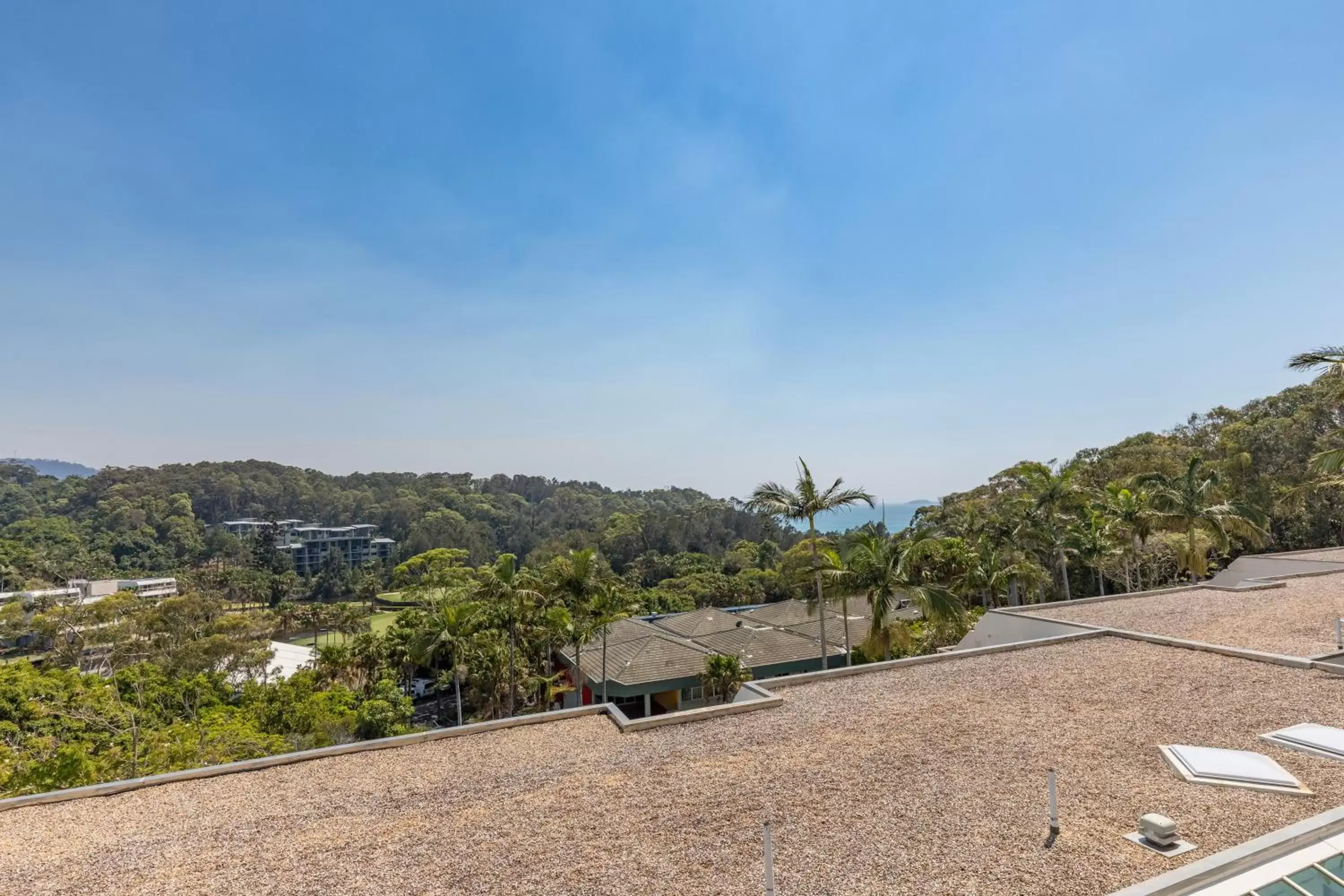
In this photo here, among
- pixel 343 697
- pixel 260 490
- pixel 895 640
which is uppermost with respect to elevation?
pixel 260 490

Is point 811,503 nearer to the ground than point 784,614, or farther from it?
farther from it

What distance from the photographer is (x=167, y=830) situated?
5531 mm

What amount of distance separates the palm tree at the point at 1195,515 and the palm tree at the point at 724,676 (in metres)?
15.0

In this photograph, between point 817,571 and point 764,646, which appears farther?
point 764,646

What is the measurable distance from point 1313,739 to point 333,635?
62044 millimetres

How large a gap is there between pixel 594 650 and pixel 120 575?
82547 millimetres

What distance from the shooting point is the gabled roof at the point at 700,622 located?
24547 mm

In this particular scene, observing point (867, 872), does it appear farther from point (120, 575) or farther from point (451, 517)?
point (451, 517)

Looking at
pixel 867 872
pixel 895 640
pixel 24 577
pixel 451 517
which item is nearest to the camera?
pixel 867 872

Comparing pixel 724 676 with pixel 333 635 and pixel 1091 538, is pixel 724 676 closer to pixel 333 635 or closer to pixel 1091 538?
pixel 1091 538

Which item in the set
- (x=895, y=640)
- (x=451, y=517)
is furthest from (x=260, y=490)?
(x=895, y=640)

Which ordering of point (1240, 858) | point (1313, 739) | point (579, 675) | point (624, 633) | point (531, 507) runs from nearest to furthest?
1. point (1240, 858)
2. point (1313, 739)
3. point (579, 675)
4. point (624, 633)
5. point (531, 507)

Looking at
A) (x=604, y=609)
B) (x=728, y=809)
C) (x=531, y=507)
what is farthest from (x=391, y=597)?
(x=728, y=809)

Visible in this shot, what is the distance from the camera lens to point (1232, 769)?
18.5 ft
